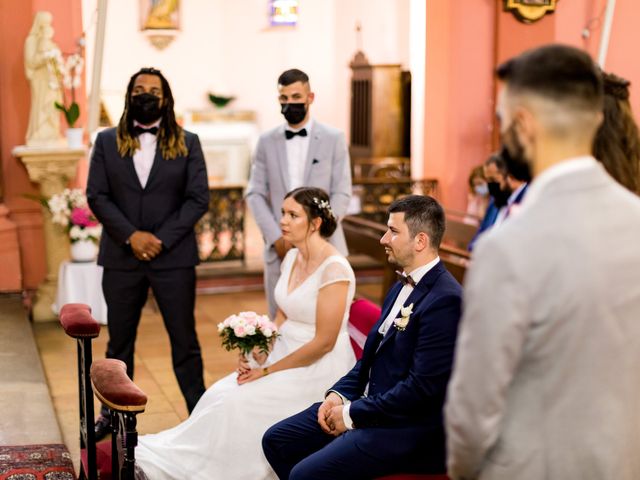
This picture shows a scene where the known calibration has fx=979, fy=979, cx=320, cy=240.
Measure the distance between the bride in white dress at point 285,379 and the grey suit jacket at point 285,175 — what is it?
1.03 meters

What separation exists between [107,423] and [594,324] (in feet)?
11.5

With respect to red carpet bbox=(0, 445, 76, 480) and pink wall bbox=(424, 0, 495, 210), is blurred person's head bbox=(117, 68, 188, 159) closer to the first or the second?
red carpet bbox=(0, 445, 76, 480)

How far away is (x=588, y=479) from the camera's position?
6.46 feet

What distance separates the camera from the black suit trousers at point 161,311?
4.94 meters

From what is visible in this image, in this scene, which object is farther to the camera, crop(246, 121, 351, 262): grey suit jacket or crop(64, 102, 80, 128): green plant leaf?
crop(64, 102, 80, 128): green plant leaf

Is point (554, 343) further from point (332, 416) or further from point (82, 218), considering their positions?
point (82, 218)

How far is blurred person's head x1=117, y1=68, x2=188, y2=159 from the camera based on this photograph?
4.82m

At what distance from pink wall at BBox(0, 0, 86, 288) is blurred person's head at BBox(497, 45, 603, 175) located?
6505 mm

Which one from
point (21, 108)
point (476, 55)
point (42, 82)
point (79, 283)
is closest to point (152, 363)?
point (79, 283)

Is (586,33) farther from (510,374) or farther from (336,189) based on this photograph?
(510,374)

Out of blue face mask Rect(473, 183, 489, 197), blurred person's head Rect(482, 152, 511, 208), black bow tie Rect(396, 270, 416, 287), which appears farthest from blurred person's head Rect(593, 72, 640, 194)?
blue face mask Rect(473, 183, 489, 197)

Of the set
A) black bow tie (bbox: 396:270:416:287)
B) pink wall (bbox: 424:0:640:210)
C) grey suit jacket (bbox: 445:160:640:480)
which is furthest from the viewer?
pink wall (bbox: 424:0:640:210)

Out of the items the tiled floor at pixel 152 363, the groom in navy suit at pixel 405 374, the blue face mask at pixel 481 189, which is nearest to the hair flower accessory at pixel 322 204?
the groom in navy suit at pixel 405 374

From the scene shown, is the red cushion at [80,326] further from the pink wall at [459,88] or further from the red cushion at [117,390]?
the pink wall at [459,88]
